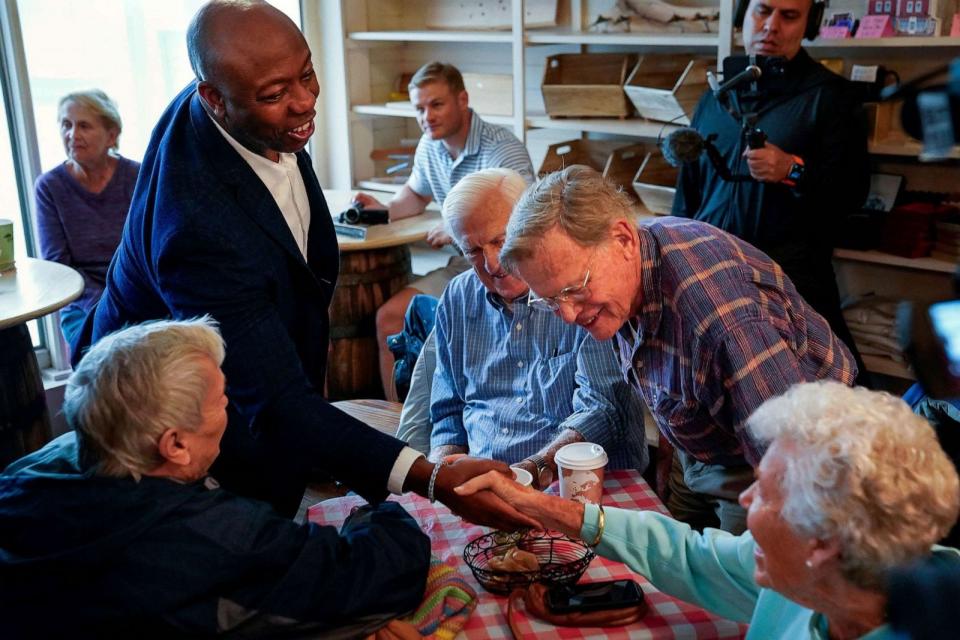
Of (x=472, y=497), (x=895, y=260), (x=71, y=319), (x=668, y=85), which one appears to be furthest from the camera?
(x=668, y=85)

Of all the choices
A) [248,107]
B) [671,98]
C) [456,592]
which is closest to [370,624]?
[456,592]

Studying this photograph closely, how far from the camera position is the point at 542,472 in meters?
2.03

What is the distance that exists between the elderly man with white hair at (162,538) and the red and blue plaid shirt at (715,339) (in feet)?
1.83

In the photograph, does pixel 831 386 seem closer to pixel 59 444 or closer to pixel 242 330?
pixel 242 330

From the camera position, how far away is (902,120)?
2.40 ft

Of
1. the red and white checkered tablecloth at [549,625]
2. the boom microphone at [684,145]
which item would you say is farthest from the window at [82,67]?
the red and white checkered tablecloth at [549,625]

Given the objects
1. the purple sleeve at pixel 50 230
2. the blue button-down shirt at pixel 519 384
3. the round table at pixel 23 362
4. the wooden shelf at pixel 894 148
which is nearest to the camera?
the blue button-down shirt at pixel 519 384

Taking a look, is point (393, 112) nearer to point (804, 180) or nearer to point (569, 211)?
point (804, 180)

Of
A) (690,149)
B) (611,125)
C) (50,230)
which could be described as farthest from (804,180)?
(50,230)

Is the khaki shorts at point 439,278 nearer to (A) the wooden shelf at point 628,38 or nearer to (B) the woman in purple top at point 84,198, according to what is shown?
(A) the wooden shelf at point 628,38

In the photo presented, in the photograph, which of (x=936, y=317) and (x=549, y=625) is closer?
(x=936, y=317)

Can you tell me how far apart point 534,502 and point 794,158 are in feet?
6.40

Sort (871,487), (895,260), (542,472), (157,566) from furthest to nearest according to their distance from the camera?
1. (895,260)
2. (542,472)
3. (157,566)
4. (871,487)

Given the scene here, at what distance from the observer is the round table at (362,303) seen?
4.02 meters
